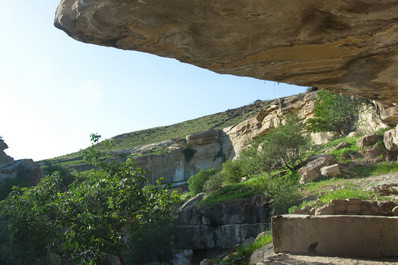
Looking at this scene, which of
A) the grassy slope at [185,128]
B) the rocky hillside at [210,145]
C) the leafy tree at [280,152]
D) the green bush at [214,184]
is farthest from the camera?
the grassy slope at [185,128]

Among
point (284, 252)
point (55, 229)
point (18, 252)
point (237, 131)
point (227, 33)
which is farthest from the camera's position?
point (237, 131)

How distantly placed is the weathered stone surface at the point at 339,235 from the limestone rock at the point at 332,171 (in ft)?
34.6

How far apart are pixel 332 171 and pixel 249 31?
544 inches

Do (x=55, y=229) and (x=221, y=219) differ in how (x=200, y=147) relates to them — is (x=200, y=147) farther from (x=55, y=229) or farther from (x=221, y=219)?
(x=55, y=229)

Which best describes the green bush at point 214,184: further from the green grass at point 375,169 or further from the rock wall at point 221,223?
the green grass at point 375,169

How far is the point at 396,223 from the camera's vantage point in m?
5.29

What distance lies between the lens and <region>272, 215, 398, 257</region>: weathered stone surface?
532cm

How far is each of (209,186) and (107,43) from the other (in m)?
23.0

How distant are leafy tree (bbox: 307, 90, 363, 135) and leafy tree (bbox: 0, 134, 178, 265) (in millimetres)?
20499

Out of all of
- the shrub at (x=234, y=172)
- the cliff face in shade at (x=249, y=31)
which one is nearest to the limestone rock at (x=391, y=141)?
the cliff face in shade at (x=249, y=31)

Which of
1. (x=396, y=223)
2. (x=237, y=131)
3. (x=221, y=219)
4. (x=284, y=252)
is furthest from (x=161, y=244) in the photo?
(x=237, y=131)

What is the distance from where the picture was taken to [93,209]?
818 centimetres

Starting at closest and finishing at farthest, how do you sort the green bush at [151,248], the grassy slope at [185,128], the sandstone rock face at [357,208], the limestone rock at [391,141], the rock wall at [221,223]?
the sandstone rock face at [357,208] < the limestone rock at [391,141] < the rock wall at [221,223] < the green bush at [151,248] < the grassy slope at [185,128]

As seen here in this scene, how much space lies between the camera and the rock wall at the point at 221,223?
16641mm
